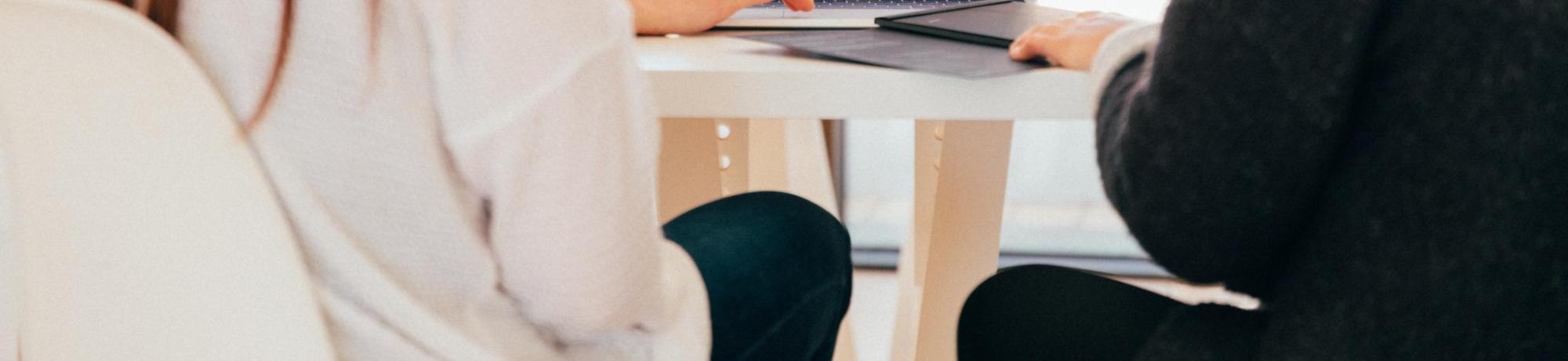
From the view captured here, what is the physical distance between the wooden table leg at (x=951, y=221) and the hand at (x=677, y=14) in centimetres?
31

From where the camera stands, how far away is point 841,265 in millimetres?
765

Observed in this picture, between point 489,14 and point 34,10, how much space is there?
0.15 m

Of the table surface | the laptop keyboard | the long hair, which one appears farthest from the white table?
the long hair

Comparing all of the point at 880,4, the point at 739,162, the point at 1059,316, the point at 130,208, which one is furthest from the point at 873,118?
the point at 739,162

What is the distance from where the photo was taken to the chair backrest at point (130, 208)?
400mm

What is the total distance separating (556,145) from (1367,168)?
0.31 meters

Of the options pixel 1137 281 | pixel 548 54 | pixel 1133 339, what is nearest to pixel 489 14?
pixel 548 54

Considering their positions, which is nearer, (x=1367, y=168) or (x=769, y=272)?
(x=1367, y=168)

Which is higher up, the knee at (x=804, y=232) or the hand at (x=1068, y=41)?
the hand at (x=1068, y=41)

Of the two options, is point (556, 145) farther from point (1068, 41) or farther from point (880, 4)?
point (880, 4)

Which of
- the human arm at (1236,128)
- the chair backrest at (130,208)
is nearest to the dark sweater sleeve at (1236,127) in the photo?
the human arm at (1236,128)

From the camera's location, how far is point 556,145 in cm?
46

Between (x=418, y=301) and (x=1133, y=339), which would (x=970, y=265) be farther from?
(x=418, y=301)

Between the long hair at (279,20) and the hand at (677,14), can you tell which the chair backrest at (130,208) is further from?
the hand at (677,14)
